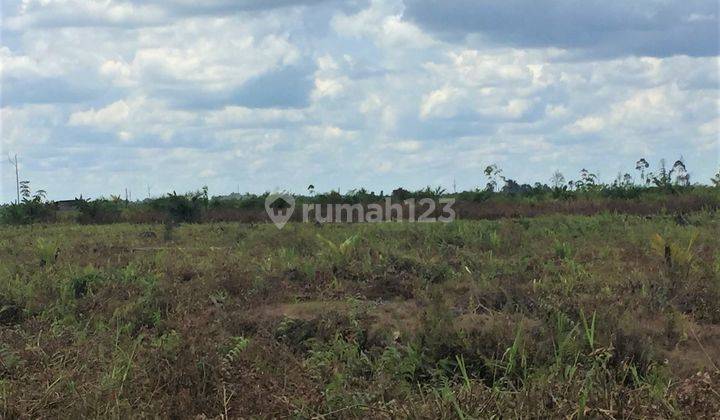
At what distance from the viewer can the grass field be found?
13.9 ft

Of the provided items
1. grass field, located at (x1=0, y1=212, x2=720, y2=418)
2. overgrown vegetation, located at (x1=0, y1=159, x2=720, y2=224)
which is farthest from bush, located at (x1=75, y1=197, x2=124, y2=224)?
grass field, located at (x1=0, y1=212, x2=720, y2=418)

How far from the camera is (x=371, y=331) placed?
5.82 m

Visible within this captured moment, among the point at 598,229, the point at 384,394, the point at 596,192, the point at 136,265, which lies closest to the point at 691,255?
the point at 598,229

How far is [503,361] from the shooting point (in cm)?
→ 479

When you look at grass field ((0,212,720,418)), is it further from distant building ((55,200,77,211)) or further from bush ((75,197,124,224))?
distant building ((55,200,77,211))

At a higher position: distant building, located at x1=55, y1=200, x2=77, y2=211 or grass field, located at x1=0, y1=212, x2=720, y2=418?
distant building, located at x1=55, y1=200, x2=77, y2=211

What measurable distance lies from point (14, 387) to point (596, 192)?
56.6 feet

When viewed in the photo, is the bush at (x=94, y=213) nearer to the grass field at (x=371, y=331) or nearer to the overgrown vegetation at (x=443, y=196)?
the overgrown vegetation at (x=443, y=196)

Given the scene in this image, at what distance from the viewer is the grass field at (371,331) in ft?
13.9

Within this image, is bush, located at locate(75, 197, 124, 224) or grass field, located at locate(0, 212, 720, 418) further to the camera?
bush, located at locate(75, 197, 124, 224)

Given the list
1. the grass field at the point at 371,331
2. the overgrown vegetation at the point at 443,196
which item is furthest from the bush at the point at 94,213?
the grass field at the point at 371,331

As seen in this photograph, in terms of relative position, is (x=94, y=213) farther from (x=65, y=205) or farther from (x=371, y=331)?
(x=371, y=331)

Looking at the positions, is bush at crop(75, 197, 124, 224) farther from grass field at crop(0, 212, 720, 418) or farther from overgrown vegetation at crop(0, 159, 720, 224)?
grass field at crop(0, 212, 720, 418)

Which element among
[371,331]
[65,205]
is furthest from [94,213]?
[371,331]
